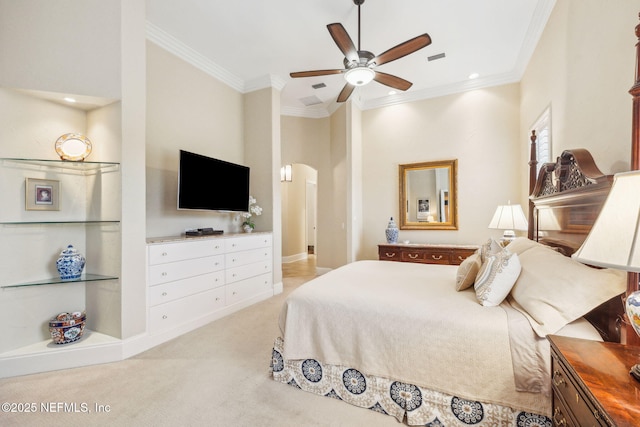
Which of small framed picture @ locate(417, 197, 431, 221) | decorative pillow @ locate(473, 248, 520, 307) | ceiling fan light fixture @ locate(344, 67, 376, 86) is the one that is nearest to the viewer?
decorative pillow @ locate(473, 248, 520, 307)

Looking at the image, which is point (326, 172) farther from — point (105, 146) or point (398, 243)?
point (105, 146)

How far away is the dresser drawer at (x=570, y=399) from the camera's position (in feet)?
2.69

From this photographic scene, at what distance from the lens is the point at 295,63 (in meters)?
3.89

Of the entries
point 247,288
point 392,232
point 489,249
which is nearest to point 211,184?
point 247,288

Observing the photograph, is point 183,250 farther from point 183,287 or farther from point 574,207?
point 574,207

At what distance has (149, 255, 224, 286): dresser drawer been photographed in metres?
2.68

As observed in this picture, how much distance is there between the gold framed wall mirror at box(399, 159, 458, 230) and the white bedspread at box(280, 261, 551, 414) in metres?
2.66

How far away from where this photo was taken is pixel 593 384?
835 mm

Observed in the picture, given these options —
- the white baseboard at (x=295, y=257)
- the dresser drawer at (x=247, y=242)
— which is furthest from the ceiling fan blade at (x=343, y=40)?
the white baseboard at (x=295, y=257)

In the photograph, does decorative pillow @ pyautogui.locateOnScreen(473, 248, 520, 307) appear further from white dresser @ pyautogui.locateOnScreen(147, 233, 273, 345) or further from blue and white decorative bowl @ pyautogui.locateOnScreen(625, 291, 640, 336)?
white dresser @ pyautogui.locateOnScreen(147, 233, 273, 345)

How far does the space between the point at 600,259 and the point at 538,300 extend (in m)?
0.80

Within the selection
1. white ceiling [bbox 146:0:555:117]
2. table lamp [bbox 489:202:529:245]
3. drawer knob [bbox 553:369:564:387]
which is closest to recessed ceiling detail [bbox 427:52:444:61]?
white ceiling [bbox 146:0:555:117]

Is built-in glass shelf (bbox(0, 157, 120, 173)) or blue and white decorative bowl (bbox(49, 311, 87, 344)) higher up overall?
built-in glass shelf (bbox(0, 157, 120, 173))

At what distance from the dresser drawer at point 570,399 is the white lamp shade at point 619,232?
0.44 m
